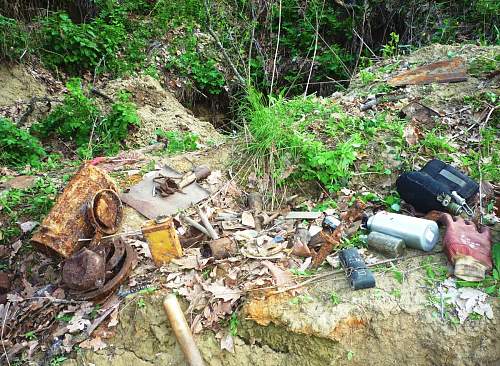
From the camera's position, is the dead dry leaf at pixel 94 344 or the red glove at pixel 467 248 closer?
the red glove at pixel 467 248

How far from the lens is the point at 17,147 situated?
5.37 meters

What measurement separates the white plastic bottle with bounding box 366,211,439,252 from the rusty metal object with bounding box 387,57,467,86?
2.39 m

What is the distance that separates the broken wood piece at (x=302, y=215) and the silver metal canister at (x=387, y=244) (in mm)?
522

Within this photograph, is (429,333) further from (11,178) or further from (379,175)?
(11,178)

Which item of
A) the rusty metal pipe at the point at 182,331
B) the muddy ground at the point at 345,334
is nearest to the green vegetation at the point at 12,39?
the muddy ground at the point at 345,334

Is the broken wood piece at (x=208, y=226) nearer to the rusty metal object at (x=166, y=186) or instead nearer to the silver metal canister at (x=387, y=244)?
the rusty metal object at (x=166, y=186)

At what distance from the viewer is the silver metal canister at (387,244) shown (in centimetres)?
281

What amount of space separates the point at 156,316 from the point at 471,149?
3019 millimetres

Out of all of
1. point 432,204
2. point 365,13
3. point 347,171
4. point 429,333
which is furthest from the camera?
point 365,13

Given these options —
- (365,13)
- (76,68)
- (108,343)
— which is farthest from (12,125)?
(365,13)

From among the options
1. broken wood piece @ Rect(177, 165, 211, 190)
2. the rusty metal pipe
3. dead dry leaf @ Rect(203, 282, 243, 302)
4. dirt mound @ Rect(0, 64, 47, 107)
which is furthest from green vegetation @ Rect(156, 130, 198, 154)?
dirt mound @ Rect(0, 64, 47, 107)

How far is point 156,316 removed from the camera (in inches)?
112

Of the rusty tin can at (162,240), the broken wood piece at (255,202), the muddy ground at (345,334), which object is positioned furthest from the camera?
the broken wood piece at (255,202)

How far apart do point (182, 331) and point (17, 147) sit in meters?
3.99
